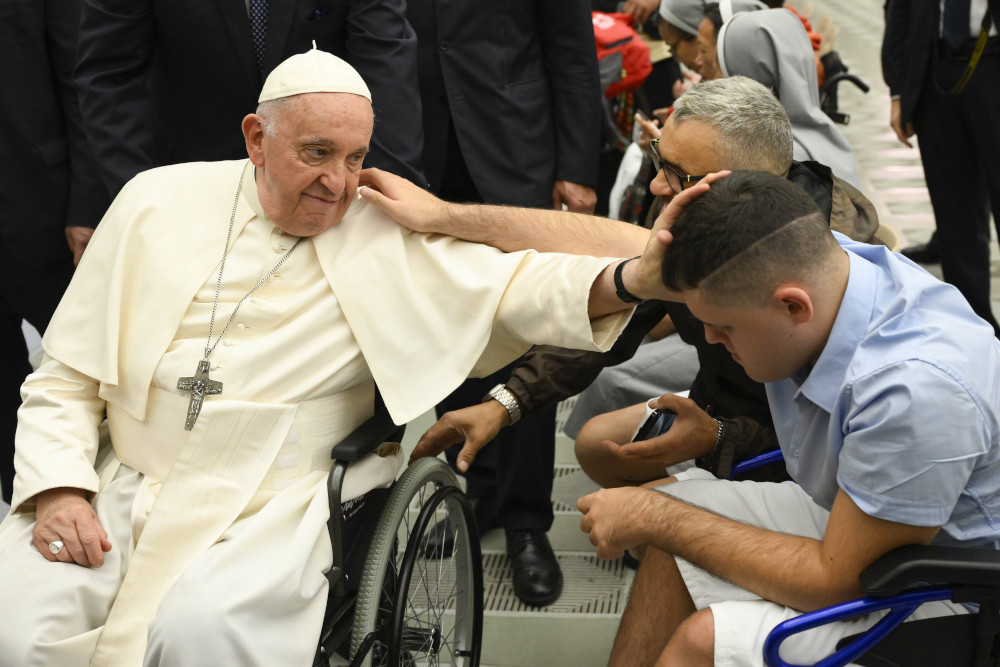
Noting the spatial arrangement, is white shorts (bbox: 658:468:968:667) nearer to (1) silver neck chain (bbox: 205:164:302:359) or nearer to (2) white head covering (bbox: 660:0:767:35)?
(1) silver neck chain (bbox: 205:164:302:359)

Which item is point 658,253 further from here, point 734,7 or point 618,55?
point 618,55

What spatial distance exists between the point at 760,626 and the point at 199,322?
1.44m

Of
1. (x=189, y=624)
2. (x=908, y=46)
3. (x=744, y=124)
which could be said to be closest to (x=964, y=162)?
(x=908, y=46)

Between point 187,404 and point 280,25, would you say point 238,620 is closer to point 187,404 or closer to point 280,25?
point 187,404

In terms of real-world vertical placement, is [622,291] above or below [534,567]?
above

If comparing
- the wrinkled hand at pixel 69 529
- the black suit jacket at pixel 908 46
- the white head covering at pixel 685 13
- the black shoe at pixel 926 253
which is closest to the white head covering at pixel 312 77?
the wrinkled hand at pixel 69 529

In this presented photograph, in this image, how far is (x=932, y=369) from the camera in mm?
1729

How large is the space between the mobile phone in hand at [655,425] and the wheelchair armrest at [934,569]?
103 cm

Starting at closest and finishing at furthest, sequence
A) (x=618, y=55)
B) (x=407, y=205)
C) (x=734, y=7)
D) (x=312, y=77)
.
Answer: (x=312, y=77), (x=407, y=205), (x=734, y=7), (x=618, y=55)

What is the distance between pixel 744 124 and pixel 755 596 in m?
1.17

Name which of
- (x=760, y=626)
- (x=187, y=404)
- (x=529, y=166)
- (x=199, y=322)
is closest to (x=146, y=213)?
(x=199, y=322)

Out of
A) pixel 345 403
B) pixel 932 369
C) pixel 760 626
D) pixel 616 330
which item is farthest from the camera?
pixel 345 403

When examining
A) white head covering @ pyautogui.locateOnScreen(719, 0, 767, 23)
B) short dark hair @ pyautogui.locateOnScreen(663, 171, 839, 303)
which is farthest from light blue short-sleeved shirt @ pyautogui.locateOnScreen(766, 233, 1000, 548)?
white head covering @ pyautogui.locateOnScreen(719, 0, 767, 23)

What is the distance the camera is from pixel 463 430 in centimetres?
260
